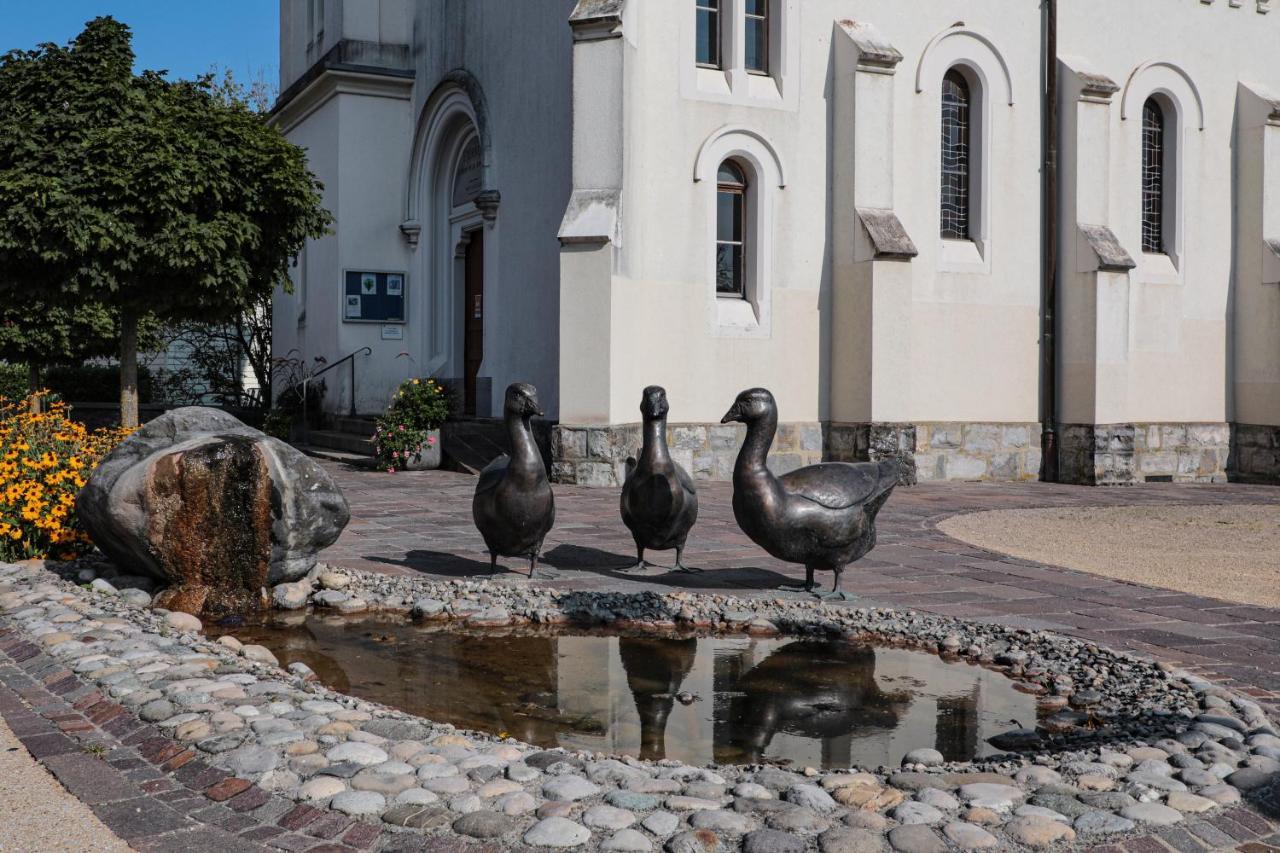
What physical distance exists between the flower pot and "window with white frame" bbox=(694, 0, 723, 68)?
615 centimetres

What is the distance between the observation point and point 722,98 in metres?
14.9

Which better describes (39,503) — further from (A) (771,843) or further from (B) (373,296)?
(B) (373,296)

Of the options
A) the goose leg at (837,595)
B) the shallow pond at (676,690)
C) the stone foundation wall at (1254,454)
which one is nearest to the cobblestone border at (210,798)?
the shallow pond at (676,690)

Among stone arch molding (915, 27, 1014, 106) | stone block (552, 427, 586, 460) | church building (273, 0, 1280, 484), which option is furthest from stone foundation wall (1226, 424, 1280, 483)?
stone block (552, 427, 586, 460)

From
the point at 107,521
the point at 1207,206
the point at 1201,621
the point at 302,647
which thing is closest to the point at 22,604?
the point at 107,521

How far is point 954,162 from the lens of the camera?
16.5m

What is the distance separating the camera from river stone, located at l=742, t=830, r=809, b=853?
10.2 ft

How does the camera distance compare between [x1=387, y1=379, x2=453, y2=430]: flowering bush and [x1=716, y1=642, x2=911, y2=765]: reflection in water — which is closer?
[x1=716, y1=642, x2=911, y2=765]: reflection in water

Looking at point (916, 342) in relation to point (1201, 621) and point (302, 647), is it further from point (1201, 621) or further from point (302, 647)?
point (302, 647)

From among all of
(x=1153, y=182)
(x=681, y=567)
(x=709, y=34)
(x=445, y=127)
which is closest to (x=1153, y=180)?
(x=1153, y=182)

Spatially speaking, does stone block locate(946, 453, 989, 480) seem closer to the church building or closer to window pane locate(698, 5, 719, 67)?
the church building

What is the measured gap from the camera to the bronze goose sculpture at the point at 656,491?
25.1ft

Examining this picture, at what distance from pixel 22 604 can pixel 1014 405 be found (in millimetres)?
13493

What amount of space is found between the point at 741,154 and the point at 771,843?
1279 centimetres
